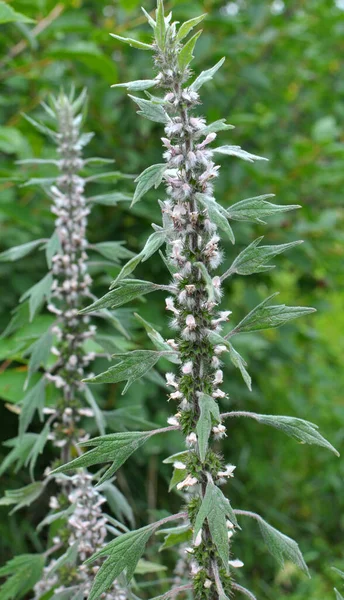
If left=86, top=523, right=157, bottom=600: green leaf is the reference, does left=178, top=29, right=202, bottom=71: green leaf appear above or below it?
above

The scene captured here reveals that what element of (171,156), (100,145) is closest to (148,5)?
(100,145)

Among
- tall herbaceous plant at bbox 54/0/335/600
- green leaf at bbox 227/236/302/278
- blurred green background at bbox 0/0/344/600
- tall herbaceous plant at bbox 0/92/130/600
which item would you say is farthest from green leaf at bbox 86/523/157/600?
blurred green background at bbox 0/0/344/600

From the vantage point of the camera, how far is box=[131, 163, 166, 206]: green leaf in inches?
51.4

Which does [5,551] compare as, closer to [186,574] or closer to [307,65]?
[186,574]

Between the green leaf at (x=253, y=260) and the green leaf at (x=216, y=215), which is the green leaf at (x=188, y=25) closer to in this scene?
the green leaf at (x=216, y=215)

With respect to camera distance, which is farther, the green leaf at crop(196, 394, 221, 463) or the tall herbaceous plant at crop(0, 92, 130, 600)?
the tall herbaceous plant at crop(0, 92, 130, 600)

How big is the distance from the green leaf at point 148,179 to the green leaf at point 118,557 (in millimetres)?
691

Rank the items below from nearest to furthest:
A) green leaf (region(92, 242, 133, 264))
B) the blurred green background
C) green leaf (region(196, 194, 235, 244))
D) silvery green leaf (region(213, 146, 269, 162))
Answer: green leaf (region(196, 194, 235, 244)) < silvery green leaf (region(213, 146, 269, 162)) < green leaf (region(92, 242, 133, 264)) < the blurred green background

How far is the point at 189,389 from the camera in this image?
143 centimetres

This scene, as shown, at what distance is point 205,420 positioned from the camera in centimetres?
129

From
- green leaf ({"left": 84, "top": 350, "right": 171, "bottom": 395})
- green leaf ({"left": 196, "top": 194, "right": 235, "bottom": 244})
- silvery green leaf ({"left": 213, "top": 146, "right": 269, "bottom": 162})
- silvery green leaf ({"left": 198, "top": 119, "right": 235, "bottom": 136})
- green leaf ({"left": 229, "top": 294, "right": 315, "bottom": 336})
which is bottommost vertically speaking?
green leaf ({"left": 84, "top": 350, "right": 171, "bottom": 395})

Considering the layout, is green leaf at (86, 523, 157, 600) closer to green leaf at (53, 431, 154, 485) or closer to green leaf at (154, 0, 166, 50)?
green leaf at (53, 431, 154, 485)

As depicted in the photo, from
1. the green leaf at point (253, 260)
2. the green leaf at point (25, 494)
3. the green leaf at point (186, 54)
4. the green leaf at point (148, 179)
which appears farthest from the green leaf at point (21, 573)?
the green leaf at point (186, 54)

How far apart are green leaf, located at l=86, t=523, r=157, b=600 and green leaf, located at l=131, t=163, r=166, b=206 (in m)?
0.69
